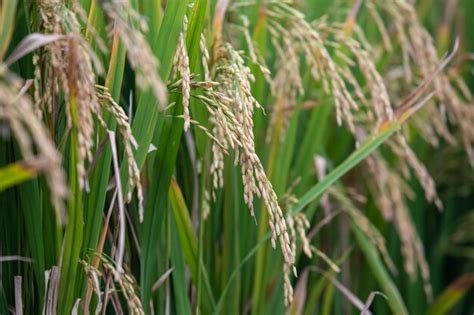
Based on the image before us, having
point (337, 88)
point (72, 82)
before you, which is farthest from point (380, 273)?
point (72, 82)

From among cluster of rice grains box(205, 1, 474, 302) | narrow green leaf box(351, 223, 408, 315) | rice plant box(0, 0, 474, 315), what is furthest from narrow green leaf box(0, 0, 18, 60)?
narrow green leaf box(351, 223, 408, 315)

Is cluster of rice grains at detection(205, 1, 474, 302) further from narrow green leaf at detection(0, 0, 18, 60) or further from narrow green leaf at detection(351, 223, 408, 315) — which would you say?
narrow green leaf at detection(0, 0, 18, 60)

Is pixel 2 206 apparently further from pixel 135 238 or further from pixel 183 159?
pixel 183 159

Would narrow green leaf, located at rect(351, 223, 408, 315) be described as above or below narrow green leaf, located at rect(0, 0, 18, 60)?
below

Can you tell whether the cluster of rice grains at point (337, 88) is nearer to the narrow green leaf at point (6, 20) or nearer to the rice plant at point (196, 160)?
the rice plant at point (196, 160)

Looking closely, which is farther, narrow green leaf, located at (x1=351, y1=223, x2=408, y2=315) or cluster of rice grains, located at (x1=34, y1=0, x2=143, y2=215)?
narrow green leaf, located at (x1=351, y1=223, x2=408, y2=315)

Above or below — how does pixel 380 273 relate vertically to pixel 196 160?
below

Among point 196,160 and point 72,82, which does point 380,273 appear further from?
point 72,82

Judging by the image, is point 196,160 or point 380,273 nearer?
point 196,160
